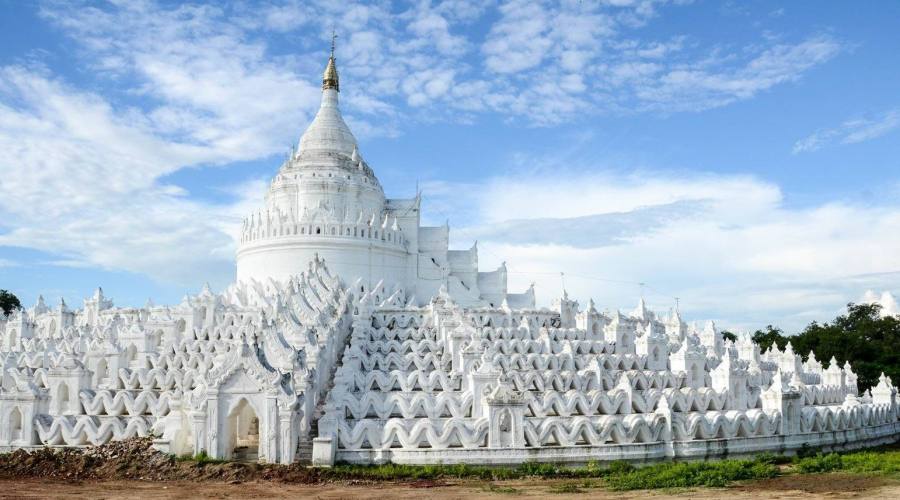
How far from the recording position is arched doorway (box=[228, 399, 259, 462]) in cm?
2752

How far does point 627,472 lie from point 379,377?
10650 millimetres

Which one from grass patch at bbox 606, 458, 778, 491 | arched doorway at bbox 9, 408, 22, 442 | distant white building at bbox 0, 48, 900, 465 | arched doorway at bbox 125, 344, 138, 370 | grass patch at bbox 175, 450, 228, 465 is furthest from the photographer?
arched doorway at bbox 125, 344, 138, 370

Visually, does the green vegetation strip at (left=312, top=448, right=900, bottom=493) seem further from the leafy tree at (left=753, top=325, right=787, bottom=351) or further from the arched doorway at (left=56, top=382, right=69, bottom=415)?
the leafy tree at (left=753, top=325, right=787, bottom=351)

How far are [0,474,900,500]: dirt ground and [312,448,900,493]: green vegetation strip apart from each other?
0.72 metres

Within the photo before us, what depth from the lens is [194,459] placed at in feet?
87.4

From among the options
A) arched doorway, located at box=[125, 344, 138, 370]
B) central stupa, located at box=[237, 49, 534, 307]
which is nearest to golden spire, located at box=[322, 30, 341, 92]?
central stupa, located at box=[237, 49, 534, 307]

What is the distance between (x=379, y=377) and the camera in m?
33.3

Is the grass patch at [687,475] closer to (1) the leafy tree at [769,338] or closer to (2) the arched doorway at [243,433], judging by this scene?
(2) the arched doorway at [243,433]

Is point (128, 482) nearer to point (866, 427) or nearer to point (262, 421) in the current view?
point (262, 421)

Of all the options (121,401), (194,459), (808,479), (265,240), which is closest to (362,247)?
(265,240)

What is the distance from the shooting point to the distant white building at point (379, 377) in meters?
27.6

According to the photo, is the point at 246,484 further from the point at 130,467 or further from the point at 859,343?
the point at 859,343

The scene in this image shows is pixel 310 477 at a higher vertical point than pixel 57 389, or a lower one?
lower

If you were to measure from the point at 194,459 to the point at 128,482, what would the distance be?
7.99ft
